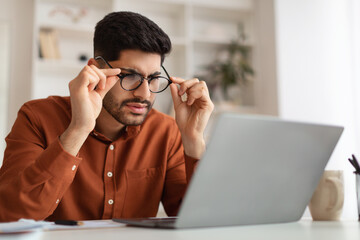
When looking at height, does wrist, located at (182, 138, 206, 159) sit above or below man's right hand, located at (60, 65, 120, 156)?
below

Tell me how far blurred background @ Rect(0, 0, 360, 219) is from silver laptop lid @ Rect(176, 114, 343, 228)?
93.6 inches

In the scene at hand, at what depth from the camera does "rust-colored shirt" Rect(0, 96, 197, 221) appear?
1.16 metres

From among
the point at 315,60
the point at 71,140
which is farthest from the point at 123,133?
the point at 315,60

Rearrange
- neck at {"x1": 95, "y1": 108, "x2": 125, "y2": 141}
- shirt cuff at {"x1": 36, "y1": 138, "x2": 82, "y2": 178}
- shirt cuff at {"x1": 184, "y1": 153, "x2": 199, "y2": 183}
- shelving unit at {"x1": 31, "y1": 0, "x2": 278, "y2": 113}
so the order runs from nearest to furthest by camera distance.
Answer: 1. shirt cuff at {"x1": 36, "y1": 138, "x2": 82, "y2": 178}
2. shirt cuff at {"x1": 184, "y1": 153, "x2": 199, "y2": 183}
3. neck at {"x1": 95, "y1": 108, "x2": 125, "y2": 141}
4. shelving unit at {"x1": 31, "y1": 0, "x2": 278, "y2": 113}

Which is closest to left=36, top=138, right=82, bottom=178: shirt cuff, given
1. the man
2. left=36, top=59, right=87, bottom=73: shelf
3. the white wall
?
the man

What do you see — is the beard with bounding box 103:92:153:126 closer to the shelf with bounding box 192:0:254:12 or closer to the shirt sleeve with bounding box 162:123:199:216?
the shirt sleeve with bounding box 162:123:199:216

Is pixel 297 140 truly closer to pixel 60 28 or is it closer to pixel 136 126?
pixel 136 126

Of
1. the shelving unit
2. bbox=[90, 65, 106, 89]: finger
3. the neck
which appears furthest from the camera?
the shelving unit

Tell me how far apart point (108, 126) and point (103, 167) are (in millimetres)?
195

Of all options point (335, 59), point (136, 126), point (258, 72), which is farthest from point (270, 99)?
point (136, 126)

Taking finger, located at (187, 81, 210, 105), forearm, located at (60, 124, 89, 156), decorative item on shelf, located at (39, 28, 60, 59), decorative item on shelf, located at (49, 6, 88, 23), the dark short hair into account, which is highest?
decorative item on shelf, located at (49, 6, 88, 23)

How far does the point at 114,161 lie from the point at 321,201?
717mm

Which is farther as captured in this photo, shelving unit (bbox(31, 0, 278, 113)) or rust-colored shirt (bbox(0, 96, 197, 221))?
shelving unit (bbox(31, 0, 278, 113))

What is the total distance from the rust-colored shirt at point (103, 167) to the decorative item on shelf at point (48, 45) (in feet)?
6.08
